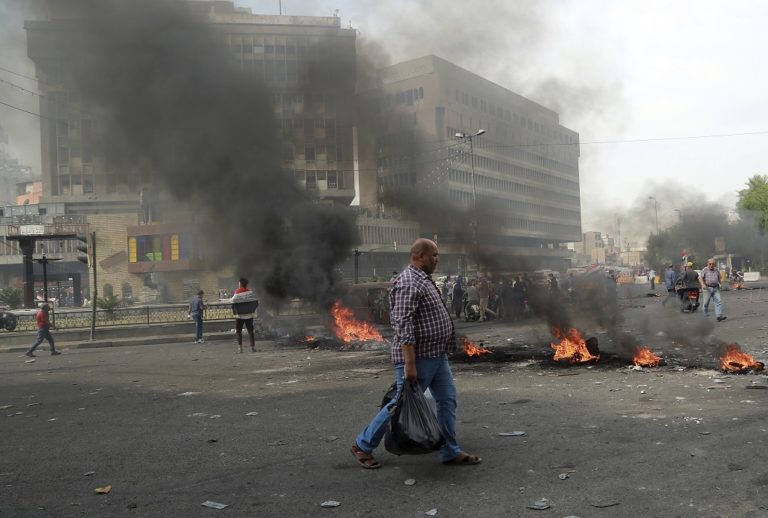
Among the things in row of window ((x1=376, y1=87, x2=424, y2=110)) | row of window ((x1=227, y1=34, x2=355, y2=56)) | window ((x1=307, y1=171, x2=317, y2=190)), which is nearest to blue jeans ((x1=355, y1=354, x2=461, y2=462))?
window ((x1=307, y1=171, x2=317, y2=190))

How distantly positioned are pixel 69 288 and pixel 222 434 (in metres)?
53.3

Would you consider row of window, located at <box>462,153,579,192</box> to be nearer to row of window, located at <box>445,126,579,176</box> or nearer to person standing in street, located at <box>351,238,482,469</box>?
row of window, located at <box>445,126,579,176</box>

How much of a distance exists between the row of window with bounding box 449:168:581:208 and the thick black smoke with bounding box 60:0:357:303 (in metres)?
3.49

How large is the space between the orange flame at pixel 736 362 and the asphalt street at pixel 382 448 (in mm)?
228

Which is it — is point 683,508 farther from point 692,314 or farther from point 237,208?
point 692,314

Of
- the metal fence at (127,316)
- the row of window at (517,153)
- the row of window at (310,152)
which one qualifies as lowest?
the metal fence at (127,316)

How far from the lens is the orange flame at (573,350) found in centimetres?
917

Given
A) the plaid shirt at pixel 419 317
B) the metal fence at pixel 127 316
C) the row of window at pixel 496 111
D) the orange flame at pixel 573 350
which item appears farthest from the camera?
the metal fence at pixel 127 316

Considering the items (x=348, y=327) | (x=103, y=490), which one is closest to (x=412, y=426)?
(x=103, y=490)

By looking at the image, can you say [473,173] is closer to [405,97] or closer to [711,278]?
[405,97]

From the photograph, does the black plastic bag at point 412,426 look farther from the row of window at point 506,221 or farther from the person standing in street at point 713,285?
the person standing in street at point 713,285

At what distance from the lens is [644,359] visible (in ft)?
28.2

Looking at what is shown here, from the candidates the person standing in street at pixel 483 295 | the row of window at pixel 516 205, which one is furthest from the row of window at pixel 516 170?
the person standing in street at pixel 483 295

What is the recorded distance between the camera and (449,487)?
12.7ft
